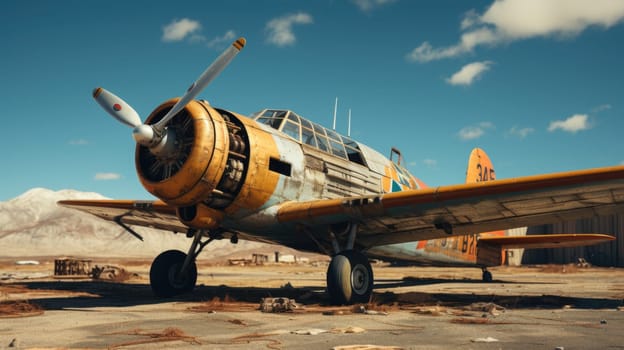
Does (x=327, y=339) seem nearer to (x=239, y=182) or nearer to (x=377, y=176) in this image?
Answer: (x=239, y=182)

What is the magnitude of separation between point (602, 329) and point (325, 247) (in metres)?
5.46

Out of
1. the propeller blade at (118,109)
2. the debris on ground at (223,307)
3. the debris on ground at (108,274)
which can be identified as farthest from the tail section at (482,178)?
the debris on ground at (108,274)

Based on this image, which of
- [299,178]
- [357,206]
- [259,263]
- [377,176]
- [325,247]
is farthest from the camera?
[259,263]

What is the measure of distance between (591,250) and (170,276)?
140 ft

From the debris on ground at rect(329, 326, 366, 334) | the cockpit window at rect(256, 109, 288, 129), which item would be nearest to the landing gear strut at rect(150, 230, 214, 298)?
the cockpit window at rect(256, 109, 288, 129)

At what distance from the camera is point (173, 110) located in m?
7.52

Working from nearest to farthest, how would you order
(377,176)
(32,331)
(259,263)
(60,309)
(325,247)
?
(32,331) < (60,309) < (325,247) < (377,176) < (259,263)

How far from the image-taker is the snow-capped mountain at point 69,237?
88.4 m

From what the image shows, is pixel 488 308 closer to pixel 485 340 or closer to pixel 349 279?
pixel 349 279

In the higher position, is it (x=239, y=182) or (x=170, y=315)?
(x=239, y=182)

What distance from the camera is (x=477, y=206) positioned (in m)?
8.34

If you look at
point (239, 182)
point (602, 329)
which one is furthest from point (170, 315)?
point (602, 329)

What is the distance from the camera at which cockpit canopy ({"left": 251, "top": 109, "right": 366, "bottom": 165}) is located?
31.0ft

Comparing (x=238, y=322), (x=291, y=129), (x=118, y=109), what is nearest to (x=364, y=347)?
(x=238, y=322)
